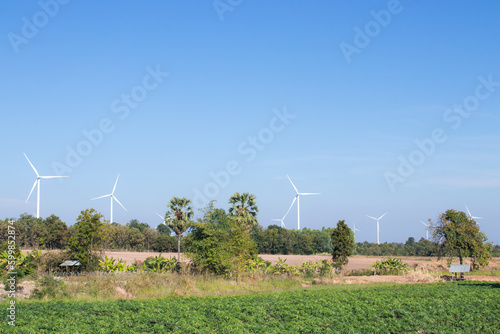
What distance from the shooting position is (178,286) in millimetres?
27562

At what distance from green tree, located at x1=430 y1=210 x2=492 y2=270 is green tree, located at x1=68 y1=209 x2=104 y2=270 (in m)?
29.3

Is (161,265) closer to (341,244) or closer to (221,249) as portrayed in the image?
(221,249)

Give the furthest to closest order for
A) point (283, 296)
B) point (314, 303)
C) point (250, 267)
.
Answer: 1. point (250, 267)
2. point (283, 296)
3. point (314, 303)

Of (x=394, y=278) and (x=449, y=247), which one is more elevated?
(x=449, y=247)

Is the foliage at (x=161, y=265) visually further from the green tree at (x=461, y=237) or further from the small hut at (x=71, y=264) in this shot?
the green tree at (x=461, y=237)

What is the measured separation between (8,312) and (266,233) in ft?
257

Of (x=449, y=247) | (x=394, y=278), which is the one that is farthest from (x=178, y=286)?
(x=449, y=247)

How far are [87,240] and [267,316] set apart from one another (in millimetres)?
18730

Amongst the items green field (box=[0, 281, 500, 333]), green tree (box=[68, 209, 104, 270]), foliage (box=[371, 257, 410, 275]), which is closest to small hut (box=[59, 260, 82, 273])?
green tree (box=[68, 209, 104, 270])

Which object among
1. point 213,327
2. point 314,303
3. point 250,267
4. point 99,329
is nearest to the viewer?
point 99,329

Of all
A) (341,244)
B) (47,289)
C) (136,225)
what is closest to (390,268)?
(341,244)

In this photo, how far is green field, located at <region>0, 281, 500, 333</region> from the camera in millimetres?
15742

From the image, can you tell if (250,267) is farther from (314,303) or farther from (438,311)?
(438,311)

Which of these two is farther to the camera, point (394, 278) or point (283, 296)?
point (394, 278)
